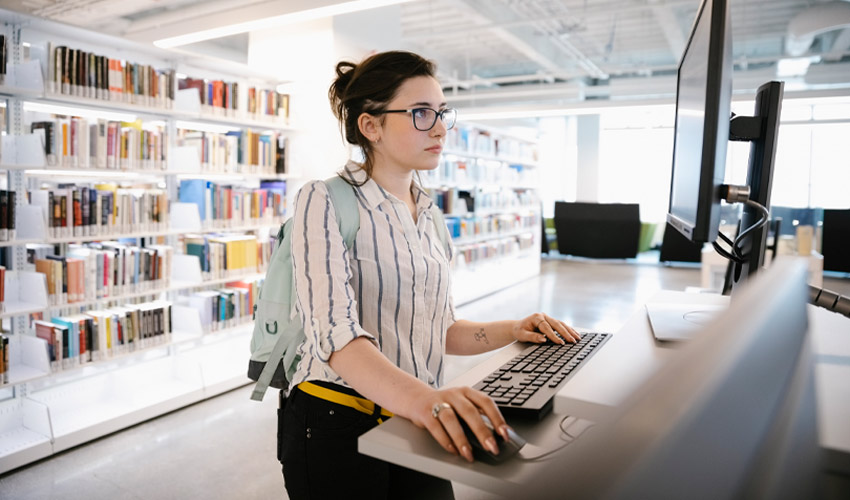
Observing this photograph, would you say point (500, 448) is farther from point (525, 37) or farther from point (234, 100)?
point (525, 37)

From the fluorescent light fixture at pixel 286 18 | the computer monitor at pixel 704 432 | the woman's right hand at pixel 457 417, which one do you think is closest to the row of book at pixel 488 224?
the fluorescent light fixture at pixel 286 18

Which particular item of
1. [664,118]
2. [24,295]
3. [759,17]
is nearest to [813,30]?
[759,17]

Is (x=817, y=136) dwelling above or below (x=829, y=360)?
above

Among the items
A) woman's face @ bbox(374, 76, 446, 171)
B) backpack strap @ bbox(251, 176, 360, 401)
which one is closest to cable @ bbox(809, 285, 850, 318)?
woman's face @ bbox(374, 76, 446, 171)

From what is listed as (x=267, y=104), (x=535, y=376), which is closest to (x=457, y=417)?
(x=535, y=376)

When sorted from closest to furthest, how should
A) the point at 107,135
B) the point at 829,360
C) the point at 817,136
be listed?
the point at 829,360, the point at 107,135, the point at 817,136

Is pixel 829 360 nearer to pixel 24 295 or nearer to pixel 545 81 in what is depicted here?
pixel 24 295

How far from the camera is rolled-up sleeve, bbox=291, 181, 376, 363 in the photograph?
3.16 ft

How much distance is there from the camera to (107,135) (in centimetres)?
325

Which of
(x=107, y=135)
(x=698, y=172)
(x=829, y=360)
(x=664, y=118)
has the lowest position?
(x=829, y=360)

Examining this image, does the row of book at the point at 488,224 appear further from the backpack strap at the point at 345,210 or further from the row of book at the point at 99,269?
the backpack strap at the point at 345,210

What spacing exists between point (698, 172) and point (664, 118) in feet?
40.4

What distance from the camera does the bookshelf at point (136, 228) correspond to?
2982mm

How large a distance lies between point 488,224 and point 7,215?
5700mm
